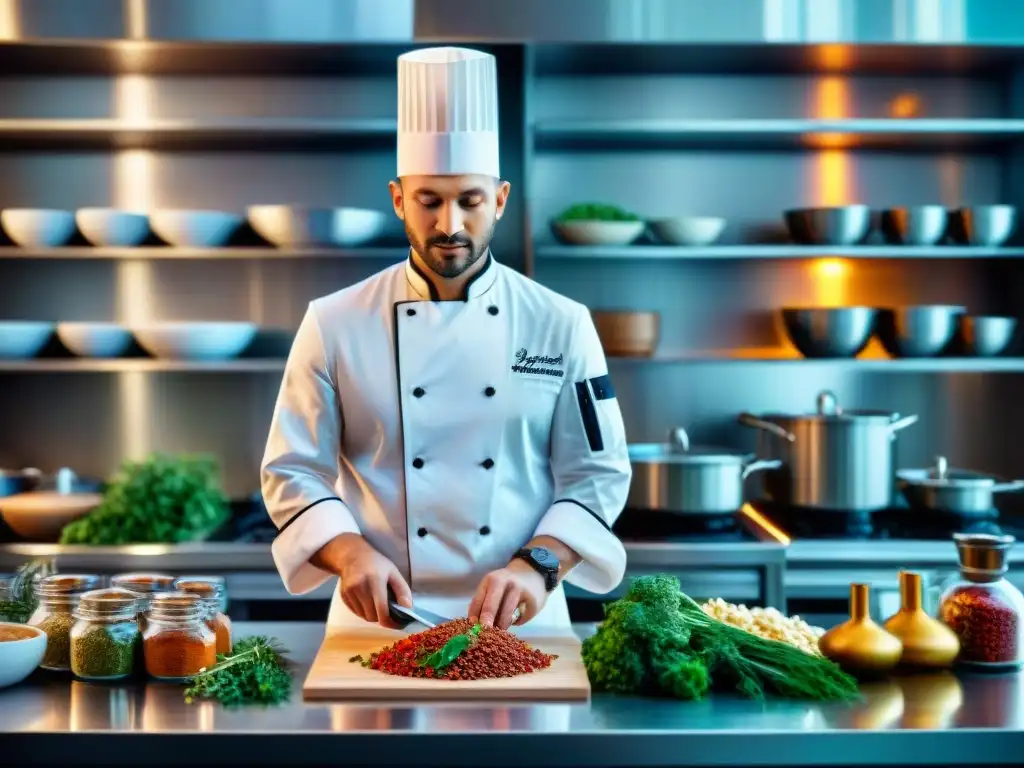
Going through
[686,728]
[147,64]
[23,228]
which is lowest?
[686,728]

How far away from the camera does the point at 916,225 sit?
12.4ft

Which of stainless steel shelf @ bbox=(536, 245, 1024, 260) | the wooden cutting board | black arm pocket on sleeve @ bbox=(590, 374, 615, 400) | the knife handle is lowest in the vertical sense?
the wooden cutting board

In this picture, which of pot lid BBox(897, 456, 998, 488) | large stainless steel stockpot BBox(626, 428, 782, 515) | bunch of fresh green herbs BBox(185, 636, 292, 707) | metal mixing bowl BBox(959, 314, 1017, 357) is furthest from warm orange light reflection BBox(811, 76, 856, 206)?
bunch of fresh green herbs BBox(185, 636, 292, 707)

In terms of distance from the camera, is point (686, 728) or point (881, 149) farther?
point (881, 149)

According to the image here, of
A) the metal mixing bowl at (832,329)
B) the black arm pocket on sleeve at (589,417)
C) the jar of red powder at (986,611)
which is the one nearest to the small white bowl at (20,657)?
the black arm pocket on sleeve at (589,417)

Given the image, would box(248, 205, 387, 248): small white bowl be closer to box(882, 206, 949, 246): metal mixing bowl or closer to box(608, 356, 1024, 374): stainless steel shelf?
box(608, 356, 1024, 374): stainless steel shelf

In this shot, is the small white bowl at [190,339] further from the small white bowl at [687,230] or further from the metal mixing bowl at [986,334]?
the metal mixing bowl at [986,334]

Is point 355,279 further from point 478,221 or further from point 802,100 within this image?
point 478,221

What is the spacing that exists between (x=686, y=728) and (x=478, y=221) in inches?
37.2

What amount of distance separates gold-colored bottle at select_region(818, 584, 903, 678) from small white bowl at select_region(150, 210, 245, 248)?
2.53 metres

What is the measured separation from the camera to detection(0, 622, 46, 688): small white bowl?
5.92 ft

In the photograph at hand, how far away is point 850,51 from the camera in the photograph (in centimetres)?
379

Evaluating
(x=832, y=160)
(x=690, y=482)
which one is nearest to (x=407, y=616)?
(x=690, y=482)

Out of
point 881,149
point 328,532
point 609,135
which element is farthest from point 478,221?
point 881,149
